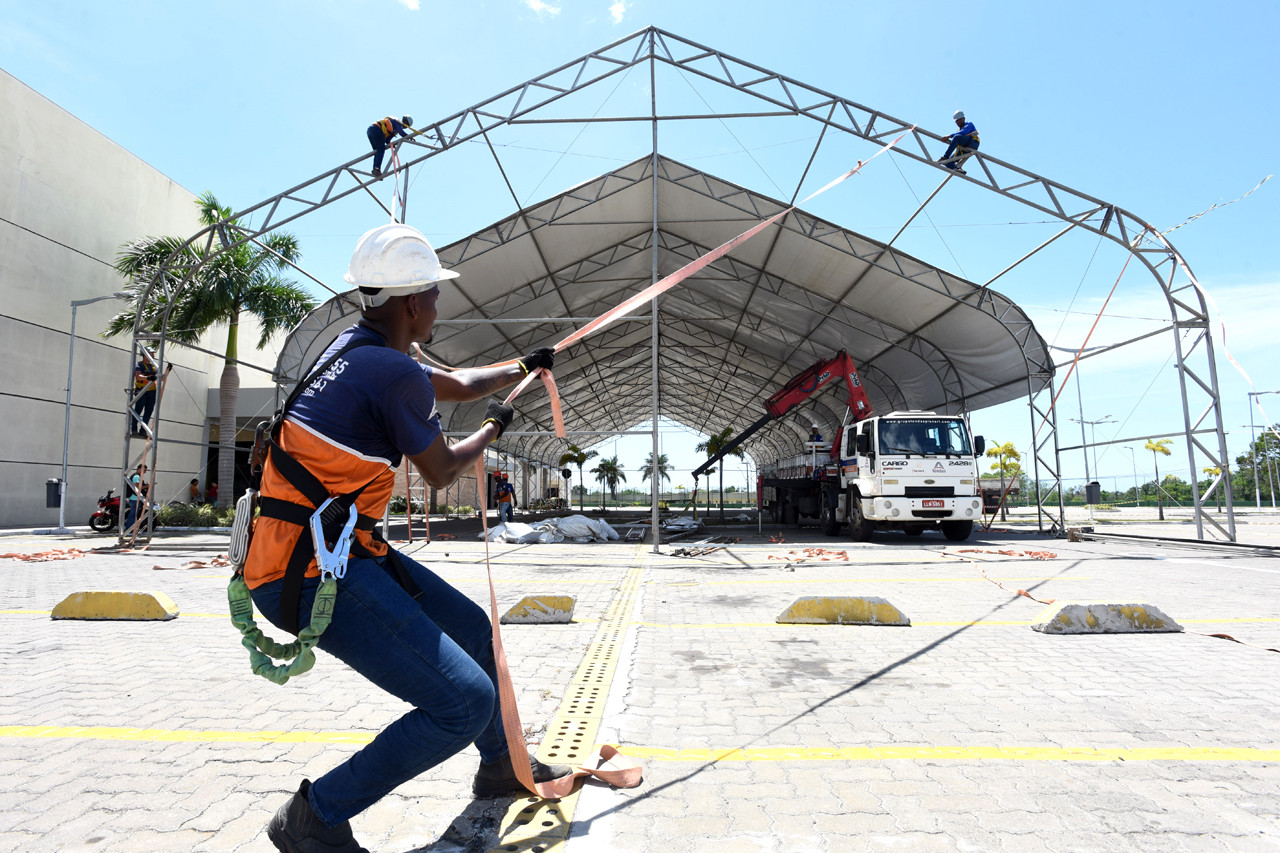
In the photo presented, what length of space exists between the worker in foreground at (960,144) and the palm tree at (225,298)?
16.5m

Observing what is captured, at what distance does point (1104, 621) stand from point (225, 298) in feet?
72.1

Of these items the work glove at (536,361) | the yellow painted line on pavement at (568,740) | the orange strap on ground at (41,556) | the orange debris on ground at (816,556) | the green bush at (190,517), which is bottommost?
the orange debris on ground at (816,556)

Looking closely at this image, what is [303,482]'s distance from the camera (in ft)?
6.21

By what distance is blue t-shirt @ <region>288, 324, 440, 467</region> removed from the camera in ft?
6.31

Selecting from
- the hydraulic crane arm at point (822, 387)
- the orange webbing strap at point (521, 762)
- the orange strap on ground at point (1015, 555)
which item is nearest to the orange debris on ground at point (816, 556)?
the orange strap on ground at point (1015, 555)

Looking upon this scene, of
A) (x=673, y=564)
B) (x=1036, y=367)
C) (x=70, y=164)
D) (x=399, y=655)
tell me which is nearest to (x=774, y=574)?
(x=673, y=564)

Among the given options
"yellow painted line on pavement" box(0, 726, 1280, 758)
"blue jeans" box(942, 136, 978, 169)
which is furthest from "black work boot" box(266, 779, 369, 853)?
"blue jeans" box(942, 136, 978, 169)

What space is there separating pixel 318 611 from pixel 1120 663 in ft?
16.2

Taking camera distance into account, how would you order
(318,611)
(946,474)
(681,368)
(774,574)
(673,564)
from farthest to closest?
(681,368) → (946,474) → (673,564) → (774,574) → (318,611)

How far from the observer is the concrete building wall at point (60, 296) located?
19453 millimetres

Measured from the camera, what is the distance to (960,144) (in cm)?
1162

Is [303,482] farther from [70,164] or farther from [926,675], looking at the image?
[70,164]

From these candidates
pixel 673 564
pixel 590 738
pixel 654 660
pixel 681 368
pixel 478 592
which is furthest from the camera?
pixel 681 368

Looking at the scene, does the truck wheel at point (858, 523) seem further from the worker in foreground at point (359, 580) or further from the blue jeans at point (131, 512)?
the blue jeans at point (131, 512)
